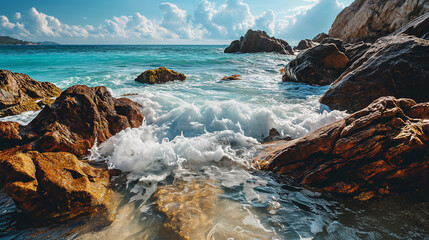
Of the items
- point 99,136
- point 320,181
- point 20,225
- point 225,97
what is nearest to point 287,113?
point 225,97

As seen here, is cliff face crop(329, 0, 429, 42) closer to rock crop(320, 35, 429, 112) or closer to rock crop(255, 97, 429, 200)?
rock crop(320, 35, 429, 112)

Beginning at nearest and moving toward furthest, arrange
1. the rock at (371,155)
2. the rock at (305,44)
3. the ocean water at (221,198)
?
the ocean water at (221,198), the rock at (371,155), the rock at (305,44)

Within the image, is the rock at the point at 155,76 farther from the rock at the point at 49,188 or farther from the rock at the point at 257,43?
the rock at the point at 257,43

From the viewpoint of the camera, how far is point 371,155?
313 cm

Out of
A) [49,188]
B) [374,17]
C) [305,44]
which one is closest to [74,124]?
[49,188]

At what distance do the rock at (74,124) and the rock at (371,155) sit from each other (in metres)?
4.36

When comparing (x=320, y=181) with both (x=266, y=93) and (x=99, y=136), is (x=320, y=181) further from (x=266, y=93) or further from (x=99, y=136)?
(x=266, y=93)

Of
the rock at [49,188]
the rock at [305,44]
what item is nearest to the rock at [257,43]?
the rock at [305,44]

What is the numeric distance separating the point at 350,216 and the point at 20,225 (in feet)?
14.7

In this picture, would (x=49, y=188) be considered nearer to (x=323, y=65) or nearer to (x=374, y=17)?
(x=323, y=65)

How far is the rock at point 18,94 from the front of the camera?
6754 mm

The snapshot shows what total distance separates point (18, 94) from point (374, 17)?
119 feet

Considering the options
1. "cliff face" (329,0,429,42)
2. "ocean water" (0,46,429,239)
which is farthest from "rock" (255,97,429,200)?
"cliff face" (329,0,429,42)

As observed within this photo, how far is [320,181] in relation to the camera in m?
3.36
